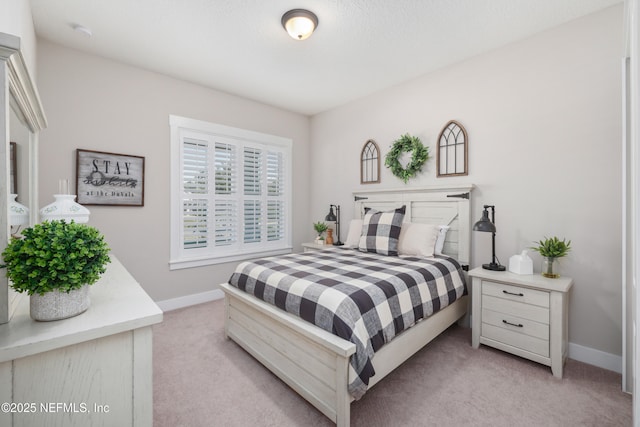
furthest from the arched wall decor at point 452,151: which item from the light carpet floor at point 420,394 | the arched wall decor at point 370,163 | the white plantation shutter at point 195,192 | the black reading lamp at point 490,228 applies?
the white plantation shutter at point 195,192

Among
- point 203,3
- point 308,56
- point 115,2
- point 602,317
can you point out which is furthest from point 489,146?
point 115,2

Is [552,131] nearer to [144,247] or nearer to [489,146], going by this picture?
[489,146]

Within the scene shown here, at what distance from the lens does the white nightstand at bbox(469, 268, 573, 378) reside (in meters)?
2.04

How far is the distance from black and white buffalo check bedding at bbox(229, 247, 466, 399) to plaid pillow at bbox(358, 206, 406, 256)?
0.17m

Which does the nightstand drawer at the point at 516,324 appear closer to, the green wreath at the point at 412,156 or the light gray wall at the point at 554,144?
the light gray wall at the point at 554,144

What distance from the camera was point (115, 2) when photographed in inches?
85.0

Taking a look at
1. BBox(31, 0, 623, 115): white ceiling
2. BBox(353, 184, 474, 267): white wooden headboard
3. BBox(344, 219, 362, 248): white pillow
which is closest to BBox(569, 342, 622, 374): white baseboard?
BBox(353, 184, 474, 267): white wooden headboard

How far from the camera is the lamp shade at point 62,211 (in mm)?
1715

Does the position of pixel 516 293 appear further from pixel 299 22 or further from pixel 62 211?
pixel 62 211

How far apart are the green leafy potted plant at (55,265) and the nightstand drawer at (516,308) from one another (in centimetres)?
261

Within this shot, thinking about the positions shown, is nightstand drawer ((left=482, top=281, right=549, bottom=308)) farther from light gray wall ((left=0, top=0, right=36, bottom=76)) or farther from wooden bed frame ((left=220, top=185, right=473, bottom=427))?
light gray wall ((left=0, top=0, right=36, bottom=76))

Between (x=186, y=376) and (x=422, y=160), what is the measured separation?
9.97ft

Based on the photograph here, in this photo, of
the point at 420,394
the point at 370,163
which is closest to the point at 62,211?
the point at 420,394

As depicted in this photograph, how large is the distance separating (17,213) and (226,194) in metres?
2.61
